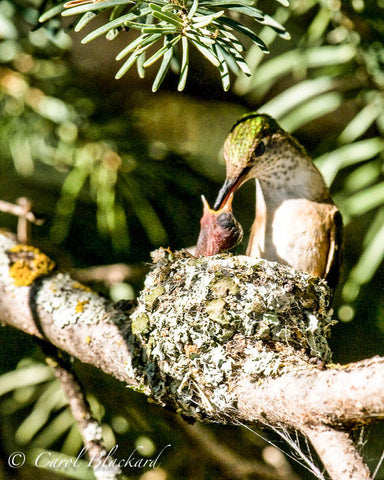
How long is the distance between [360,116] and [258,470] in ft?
5.21

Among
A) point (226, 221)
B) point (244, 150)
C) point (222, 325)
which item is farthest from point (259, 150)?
point (222, 325)

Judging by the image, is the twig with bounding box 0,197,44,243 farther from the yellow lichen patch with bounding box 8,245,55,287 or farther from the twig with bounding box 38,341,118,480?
the twig with bounding box 38,341,118,480

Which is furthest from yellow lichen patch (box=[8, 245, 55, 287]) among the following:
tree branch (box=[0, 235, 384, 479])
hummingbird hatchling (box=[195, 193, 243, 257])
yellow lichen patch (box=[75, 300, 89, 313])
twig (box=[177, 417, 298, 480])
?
twig (box=[177, 417, 298, 480])

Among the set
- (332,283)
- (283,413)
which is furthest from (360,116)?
(283,413)

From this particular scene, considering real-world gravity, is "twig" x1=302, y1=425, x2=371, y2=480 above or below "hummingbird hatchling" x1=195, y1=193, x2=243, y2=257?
above

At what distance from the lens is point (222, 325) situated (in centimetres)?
187

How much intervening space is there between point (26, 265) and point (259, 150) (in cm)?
91

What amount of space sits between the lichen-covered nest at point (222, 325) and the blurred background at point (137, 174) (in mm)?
879

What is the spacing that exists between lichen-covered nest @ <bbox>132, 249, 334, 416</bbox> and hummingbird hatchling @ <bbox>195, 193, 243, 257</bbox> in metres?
0.22

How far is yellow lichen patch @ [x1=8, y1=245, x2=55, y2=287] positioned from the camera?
231 centimetres

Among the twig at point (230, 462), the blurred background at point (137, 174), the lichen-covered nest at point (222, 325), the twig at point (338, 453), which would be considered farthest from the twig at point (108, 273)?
the twig at point (338, 453)

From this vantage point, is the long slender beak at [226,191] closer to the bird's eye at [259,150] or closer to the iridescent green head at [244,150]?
the iridescent green head at [244,150]

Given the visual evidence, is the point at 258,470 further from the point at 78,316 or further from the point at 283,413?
the point at 283,413

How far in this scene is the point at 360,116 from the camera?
10.0ft
